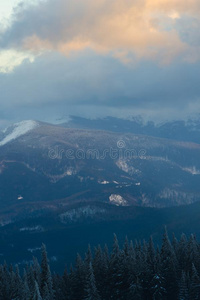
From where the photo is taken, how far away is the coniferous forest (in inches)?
5901

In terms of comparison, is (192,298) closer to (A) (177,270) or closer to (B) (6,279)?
(A) (177,270)

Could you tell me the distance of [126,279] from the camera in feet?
515

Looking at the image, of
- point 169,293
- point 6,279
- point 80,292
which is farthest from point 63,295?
point 169,293

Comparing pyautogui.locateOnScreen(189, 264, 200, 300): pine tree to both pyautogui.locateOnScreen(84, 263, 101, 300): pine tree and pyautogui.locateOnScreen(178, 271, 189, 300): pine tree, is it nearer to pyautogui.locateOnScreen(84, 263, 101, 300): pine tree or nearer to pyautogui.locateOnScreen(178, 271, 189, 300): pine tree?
pyautogui.locateOnScreen(178, 271, 189, 300): pine tree

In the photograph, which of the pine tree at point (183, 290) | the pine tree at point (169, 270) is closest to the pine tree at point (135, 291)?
the pine tree at point (169, 270)

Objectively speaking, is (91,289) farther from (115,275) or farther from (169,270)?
(169,270)

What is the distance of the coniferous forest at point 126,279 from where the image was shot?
150 m

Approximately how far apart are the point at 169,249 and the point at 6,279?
174 feet

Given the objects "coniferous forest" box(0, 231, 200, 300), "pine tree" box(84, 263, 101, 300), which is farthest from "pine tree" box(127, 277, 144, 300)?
"pine tree" box(84, 263, 101, 300)

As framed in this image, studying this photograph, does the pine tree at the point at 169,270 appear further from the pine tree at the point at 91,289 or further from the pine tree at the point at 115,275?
the pine tree at the point at 91,289

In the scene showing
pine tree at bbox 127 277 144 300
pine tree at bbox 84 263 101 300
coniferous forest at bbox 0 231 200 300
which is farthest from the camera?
pine tree at bbox 84 263 101 300

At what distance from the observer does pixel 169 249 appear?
166500mm

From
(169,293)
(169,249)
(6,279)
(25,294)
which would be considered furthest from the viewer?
(6,279)

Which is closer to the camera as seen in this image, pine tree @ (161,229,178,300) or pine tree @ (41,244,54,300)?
pine tree @ (41,244,54,300)
